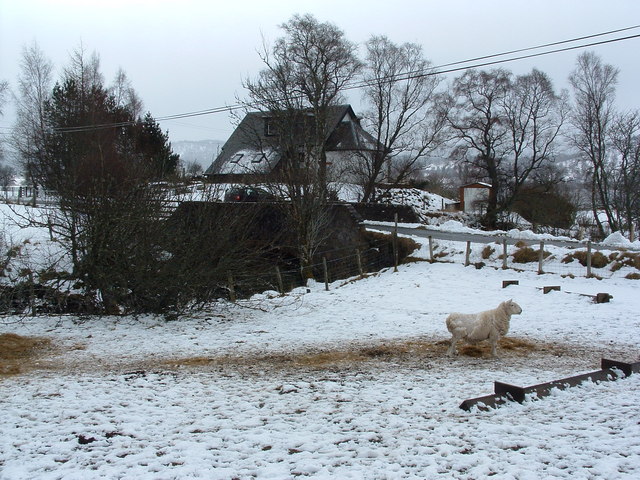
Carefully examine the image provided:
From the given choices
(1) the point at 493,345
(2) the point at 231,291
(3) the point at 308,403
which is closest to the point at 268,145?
(2) the point at 231,291

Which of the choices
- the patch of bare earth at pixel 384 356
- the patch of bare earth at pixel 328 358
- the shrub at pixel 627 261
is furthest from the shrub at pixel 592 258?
the patch of bare earth at pixel 384 356

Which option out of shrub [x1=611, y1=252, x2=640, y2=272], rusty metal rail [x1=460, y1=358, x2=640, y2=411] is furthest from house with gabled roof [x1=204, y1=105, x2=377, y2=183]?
shrub [x1=611, y1=252, x2=640, y2=272]

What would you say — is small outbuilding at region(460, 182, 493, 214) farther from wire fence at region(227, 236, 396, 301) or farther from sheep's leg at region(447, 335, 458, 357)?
sheep's leg at region(447, 335, 458, 357)

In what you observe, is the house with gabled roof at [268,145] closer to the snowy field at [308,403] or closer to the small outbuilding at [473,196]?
the snowy field at [308,403]

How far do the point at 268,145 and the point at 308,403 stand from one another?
20.3 meters

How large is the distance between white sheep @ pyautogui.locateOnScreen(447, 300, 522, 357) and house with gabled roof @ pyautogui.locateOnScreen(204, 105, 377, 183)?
341 inches

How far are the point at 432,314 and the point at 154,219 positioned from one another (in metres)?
7.29

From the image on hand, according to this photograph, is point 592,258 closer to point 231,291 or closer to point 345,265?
point 345,265

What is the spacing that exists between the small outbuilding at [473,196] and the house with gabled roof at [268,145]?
1081cm

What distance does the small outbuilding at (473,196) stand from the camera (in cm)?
4319

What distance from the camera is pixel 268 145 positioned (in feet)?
84.7

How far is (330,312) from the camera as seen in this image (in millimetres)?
13758

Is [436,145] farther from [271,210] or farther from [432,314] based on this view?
[432,314]

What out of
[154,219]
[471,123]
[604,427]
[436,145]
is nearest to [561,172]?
[471,123]
